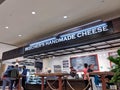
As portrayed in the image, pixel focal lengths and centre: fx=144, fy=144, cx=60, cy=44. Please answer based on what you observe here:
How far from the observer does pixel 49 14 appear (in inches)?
238

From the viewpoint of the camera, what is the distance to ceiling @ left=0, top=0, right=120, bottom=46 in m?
5.19

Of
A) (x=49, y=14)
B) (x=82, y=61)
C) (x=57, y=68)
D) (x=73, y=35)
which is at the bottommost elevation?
(x=57, y=68)

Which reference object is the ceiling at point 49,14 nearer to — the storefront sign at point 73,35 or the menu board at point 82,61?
the storefront sign at point 73,35

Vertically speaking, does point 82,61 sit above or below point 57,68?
above

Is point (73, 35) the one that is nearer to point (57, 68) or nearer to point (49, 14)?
point (49, 14)

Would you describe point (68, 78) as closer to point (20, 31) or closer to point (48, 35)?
point (48, 35)

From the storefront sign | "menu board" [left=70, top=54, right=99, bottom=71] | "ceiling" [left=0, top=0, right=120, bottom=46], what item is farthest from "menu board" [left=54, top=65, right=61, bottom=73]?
"ceiling" [left=0, top=0, right=120, bottom=46]

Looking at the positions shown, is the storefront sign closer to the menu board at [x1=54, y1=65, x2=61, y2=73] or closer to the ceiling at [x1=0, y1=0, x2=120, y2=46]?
the ceiling at [x1=0, y1=0, x2=120, y2=46]

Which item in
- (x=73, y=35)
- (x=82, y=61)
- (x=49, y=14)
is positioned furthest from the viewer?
(x=82, y=61)

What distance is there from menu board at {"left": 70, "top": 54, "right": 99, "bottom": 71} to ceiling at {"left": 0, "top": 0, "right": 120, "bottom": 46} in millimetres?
2397

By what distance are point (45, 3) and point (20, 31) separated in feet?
11.2

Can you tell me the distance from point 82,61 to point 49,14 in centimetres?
411

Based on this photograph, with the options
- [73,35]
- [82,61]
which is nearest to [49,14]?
[73,35]

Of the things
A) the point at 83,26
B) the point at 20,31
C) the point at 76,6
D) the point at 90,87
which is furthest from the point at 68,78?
the point at 20,31
